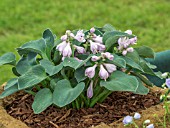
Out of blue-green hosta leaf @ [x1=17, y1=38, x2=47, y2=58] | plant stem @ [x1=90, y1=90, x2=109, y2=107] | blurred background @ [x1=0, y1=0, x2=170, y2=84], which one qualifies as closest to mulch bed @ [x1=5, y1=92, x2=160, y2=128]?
plant stem @ [x1=90, y1=90, x2=109, y2=107]

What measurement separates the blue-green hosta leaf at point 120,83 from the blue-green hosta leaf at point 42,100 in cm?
24

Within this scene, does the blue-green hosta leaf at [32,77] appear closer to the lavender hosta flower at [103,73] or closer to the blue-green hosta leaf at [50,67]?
the blue-green hosta leaf at [50,67]

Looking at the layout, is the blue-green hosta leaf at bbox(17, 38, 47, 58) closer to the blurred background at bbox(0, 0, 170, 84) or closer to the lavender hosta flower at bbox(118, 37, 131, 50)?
the lavender hosta flower at bbox(118, 37, 131, 50)

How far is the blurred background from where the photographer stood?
586 centimetres

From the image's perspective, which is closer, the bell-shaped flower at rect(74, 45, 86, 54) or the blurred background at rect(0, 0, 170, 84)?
the bell-shaped flower at rect(74, 45, 86, 54)

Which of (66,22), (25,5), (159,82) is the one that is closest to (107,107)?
(159,82)

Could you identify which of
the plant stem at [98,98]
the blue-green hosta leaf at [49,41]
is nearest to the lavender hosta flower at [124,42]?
the plant stem at [98,98]

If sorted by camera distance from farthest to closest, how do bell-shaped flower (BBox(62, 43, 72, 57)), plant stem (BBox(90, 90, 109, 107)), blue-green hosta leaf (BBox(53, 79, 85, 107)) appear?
plant stem (BBox(90, 90, 109, 107))
bell-shaped flower (BBox(62, 43, 72, 57))
blue-green hosta leaf (BBox(53, 79, 85, 107))

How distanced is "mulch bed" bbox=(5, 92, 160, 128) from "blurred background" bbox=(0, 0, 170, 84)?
2.65 m

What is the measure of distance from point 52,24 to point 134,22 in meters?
0.84

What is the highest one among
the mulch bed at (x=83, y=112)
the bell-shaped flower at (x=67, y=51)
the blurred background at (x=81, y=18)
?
the bell-shaped flower at (x=67, y=51)

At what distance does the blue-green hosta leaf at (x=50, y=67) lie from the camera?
8.66 ft

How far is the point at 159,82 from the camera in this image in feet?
11.8

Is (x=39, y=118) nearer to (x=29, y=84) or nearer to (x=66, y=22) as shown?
(x=29, y=84)
